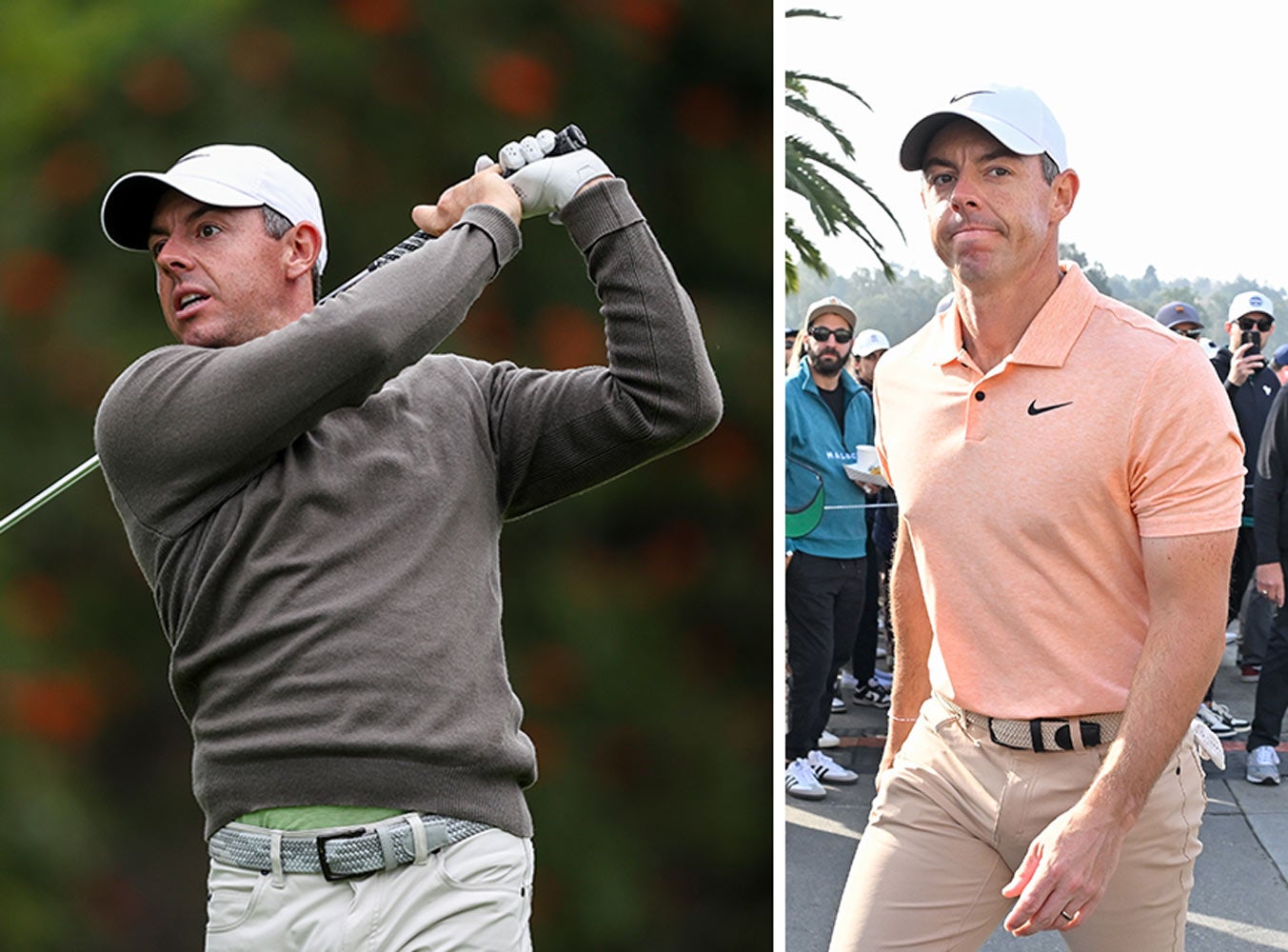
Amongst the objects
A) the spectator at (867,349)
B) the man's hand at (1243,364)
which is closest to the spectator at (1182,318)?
the man's hand at (1243,364)

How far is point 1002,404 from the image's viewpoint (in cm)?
196

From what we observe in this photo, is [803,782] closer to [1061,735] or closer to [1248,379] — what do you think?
[1248,379]

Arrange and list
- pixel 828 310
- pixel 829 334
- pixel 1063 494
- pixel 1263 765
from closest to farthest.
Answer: pixel 1063 494
pixel 1263 765
pixel 828 310
pixel 829 334

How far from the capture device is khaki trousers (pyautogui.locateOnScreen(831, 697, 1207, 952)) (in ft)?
6.18

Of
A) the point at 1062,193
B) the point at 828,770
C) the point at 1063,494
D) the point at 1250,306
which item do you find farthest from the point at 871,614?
the point at 1063,494

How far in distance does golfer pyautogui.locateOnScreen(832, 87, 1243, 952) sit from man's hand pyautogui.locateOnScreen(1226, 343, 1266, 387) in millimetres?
1482

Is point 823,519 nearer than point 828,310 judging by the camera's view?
No

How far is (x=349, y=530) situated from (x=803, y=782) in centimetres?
220

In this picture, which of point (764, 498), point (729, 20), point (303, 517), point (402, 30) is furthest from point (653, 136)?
point (303, 517)

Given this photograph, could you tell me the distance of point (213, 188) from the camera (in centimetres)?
167

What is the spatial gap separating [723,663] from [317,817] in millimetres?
1203

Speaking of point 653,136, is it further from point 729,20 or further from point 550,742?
point 550,742

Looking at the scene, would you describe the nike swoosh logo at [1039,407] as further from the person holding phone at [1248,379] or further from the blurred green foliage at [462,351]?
the person holding phone at [1248,379]

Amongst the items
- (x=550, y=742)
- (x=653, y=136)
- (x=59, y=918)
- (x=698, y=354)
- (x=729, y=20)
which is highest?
(x=729, y=20)
